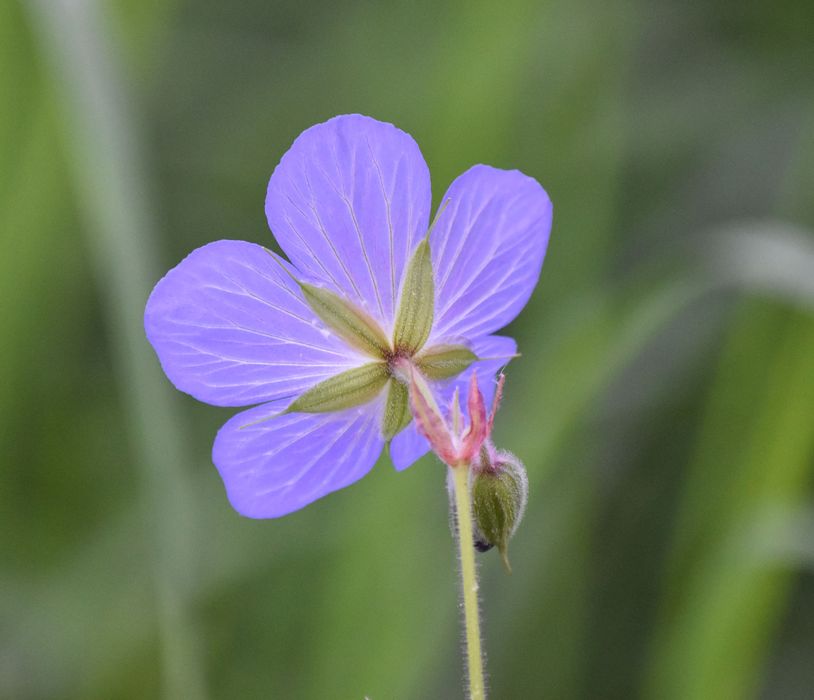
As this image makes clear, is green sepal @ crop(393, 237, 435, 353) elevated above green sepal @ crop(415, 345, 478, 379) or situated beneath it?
elevated above

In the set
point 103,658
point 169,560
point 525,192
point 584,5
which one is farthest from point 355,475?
point 584,5

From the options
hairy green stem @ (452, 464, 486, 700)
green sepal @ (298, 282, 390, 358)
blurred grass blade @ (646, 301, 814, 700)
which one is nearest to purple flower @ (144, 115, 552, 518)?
green sepal @ (298, 282, 390, 358)

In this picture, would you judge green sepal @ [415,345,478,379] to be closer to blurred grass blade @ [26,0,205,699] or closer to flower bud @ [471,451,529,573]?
flower bud @ [471,451,529,573]

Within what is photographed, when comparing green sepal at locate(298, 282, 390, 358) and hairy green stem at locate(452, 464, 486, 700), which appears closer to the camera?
hairy green stem at locate(452, 464, 486, 700)

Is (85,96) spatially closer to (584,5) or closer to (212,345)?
(212,345)

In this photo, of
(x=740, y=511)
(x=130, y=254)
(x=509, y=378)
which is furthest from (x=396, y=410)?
(x=509, y=378)

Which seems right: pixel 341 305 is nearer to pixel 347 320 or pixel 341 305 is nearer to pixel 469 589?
pixel 347 320

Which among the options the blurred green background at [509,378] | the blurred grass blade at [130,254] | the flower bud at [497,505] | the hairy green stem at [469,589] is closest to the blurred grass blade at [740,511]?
the blurred green background at [509,378]
